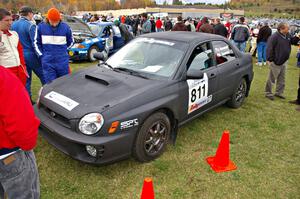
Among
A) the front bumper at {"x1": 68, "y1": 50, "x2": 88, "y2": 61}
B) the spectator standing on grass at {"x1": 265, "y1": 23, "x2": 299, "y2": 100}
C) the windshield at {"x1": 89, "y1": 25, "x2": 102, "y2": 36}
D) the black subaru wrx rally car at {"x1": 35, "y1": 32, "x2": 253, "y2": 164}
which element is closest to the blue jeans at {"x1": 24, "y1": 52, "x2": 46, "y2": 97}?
the black subaru wrx rally car at {"x1": 35, "y1": 32, "x2": 253, "y2": 164}

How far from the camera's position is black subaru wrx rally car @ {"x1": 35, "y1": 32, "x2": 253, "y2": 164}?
2.89 m

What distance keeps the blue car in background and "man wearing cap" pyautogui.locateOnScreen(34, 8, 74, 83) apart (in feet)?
15.2

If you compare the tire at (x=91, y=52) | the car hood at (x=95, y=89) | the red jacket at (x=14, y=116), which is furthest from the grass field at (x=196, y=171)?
the tire at (x=91, y=52)

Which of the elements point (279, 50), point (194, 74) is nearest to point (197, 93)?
point (194, 74)

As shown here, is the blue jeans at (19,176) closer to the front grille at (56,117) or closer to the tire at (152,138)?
the front grille at (56,117)

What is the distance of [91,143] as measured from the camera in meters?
2.76

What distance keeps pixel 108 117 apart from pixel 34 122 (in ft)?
3.92

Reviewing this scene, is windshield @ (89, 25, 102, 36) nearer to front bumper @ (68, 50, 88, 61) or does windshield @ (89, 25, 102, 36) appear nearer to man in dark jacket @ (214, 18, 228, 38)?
front bumper @ (68, 50, 88, 61)

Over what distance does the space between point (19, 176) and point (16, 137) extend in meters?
0.34

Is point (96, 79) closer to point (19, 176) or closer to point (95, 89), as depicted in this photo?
point (95, 89)

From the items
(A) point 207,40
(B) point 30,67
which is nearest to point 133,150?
(A) point 207,40

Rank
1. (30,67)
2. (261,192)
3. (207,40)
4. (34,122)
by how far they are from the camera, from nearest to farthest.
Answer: (34,122) < (261,192) < (207,40) < (30,67)

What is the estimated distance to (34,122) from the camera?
1711mm

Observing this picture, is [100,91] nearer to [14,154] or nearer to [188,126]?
[14,154]
